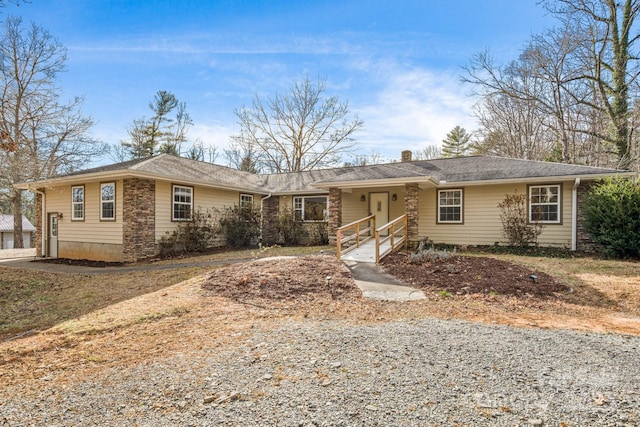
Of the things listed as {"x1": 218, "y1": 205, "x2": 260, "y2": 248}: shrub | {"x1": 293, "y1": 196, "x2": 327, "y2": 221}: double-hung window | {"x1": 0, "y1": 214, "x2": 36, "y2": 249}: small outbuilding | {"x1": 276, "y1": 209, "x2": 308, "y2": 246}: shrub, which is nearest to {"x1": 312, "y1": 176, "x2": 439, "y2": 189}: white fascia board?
{"x1": 293, "y1": 196, "x2": 327, "y2": 221}: double-hung window

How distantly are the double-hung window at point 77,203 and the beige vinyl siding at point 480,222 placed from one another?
13.3 meters

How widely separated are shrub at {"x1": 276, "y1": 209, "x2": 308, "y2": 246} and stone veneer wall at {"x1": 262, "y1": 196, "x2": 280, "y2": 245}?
75cm

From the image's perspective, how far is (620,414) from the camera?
2.35 metres

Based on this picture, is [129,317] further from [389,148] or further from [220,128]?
[389,148]

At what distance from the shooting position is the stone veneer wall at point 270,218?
17109mm

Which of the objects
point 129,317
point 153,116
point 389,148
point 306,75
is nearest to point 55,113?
point 153,116

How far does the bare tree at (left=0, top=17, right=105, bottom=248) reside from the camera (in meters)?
16.7

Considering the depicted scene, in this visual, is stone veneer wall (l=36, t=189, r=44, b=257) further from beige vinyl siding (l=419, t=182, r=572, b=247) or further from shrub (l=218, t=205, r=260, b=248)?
beige vinyl siding (l=419, t=182, r=572, b=247)

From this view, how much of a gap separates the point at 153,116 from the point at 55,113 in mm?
11401

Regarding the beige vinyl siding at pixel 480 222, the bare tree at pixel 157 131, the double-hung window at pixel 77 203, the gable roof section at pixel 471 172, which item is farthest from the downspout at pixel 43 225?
the bare tree at pixel 157 131

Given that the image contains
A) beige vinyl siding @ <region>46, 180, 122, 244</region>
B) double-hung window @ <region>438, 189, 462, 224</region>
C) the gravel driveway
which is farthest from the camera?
double-hung window @ <region>438, 189, 462, 224</region>

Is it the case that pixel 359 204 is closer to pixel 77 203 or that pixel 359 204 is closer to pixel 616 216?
pixel 616 216

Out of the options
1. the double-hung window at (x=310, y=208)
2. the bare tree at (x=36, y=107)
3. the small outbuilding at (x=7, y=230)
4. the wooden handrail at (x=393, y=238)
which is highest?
the bare tree at (x=36, y=107)

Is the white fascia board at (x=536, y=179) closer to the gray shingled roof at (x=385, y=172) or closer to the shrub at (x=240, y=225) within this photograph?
the gray shingled roof at (x=385, y=172)
